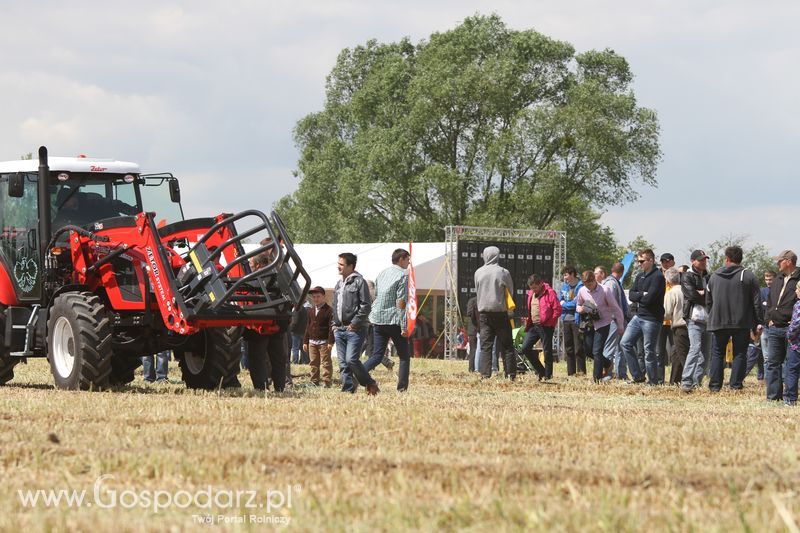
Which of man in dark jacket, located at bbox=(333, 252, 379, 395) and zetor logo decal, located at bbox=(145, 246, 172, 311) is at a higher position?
zetor logo decal, located at bbox=(145, 246, 172, 311)

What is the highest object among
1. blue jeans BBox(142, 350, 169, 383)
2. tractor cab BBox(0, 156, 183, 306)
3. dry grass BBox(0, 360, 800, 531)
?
tractor cab BBox(0, 156, 183, 306)

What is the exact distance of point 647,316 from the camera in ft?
54.9

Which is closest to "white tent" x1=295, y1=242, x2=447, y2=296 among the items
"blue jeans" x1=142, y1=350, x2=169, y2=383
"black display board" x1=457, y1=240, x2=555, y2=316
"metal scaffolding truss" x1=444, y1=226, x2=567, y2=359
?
"metal scaffolding truss" x1=444, y1=226, x2=567, y2=359

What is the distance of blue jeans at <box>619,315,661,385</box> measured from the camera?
53.7 ft

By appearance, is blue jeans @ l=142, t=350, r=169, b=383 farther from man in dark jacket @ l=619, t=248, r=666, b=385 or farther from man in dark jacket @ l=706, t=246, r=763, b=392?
man in dark jacket @ l=706, t=246, r=763, b=392

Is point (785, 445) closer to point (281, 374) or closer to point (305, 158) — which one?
point (281, 374)

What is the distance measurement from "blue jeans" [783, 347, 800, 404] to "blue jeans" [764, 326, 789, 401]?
0.44 meters

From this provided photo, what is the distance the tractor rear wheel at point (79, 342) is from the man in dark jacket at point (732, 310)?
680 centimetres

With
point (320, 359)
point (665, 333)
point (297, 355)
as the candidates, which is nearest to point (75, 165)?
point (320, 359)

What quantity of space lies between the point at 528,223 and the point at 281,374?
122 ft

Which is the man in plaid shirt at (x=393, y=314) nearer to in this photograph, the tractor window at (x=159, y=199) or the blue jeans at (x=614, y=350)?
the tractor window at (x=159, y=199)

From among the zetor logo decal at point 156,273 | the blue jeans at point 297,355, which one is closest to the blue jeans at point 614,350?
the blue jeans at point 297,355

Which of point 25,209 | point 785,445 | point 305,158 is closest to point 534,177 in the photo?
point 305,158

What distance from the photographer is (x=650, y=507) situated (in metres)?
5.20
